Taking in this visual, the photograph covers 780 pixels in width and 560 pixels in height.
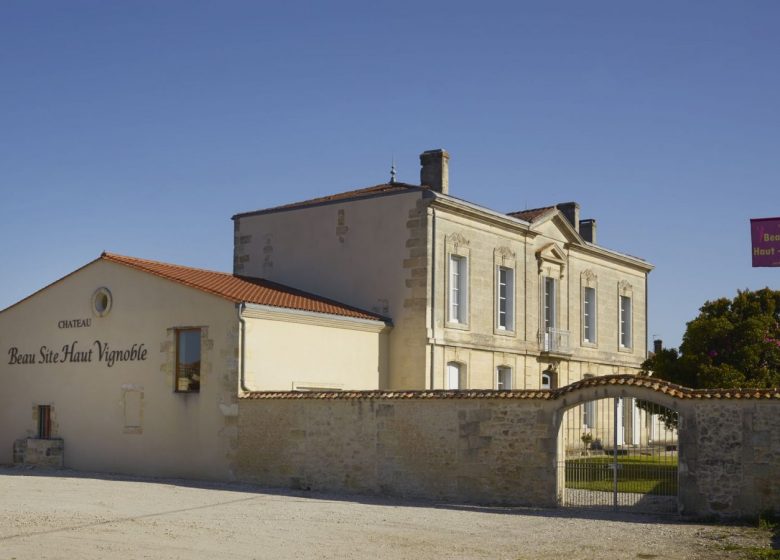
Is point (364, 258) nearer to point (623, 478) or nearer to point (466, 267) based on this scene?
point (466, 267)

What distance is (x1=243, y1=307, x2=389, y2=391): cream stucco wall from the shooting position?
21484mm

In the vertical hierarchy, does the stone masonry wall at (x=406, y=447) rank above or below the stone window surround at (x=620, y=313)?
below

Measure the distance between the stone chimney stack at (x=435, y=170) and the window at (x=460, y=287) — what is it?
2.31 meters

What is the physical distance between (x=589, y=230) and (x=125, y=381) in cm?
Answer: 1850

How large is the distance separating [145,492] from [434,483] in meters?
5.07

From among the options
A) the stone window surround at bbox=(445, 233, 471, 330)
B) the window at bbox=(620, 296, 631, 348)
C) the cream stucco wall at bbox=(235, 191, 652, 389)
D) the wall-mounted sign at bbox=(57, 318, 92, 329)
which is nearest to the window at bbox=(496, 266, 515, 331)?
the cream stucco wall at bbox=(235, 191, 652, 389)

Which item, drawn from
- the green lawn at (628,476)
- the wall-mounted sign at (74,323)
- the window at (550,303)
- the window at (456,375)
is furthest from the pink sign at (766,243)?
the window at (550,303)

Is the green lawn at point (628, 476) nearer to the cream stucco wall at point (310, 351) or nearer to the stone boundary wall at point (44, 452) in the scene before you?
the cream stucco wall at point (310, 351)

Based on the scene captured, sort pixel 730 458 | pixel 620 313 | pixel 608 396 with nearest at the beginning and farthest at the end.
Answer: pixel 730 458 < pixel 608 396 < pixel 620 313

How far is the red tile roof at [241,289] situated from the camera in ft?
73.3

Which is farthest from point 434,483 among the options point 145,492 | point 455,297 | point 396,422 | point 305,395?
point 455,297

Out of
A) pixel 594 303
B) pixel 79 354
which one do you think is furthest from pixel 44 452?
pixel 594 303

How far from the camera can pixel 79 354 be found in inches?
945

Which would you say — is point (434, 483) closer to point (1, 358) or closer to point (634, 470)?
point (634, 470)
